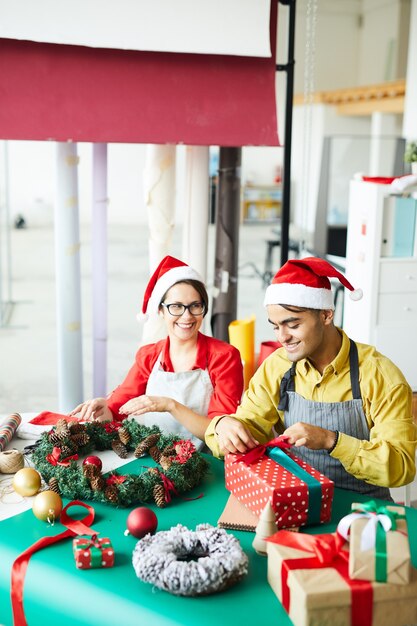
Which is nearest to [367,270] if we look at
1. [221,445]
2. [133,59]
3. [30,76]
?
[133,59]

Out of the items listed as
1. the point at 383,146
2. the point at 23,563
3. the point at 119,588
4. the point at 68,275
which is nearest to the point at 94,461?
the point at 23,563

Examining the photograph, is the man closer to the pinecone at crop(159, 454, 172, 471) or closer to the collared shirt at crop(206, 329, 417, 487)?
the collared shirt at crop(206, 329, 417, 487)

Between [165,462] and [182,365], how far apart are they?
805mm

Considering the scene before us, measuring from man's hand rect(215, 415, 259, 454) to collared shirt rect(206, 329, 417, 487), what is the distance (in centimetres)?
10

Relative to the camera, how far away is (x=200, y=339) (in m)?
2.90

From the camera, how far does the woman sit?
2779 mm

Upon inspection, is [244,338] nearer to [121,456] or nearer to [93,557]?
[121,456]

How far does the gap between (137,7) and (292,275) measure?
69.1 inches

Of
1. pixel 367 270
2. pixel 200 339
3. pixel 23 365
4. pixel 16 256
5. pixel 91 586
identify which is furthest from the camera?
pixel 16 256

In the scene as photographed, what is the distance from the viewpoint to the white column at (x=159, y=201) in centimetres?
386

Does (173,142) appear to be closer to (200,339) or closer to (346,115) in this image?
(200,339)

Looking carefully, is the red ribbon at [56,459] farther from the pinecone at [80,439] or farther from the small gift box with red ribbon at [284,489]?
the small gift box with red ribbon at [284,489]

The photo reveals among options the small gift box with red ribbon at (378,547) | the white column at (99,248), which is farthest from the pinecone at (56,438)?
the white column at (99,248)

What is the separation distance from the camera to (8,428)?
249 centimetres
